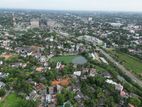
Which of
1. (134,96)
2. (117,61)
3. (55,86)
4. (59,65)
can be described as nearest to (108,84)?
(134,96)

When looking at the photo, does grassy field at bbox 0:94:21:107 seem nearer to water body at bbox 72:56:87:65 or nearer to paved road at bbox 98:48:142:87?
paved road at bbox 98:48:142:87

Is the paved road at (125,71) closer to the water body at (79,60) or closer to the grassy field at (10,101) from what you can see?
the water body at (79,60)

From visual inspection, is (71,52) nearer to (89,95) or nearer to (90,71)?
(90,71)

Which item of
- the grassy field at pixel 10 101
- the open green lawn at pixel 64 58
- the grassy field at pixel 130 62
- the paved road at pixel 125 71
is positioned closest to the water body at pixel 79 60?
the open green lawn at pixel 64 58

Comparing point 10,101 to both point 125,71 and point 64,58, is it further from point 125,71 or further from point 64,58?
point 64,58

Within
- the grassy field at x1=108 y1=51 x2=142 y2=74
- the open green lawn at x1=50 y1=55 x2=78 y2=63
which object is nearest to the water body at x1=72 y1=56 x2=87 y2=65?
the open green lawn at x1=50 y1=55 x2=78 y2=63
